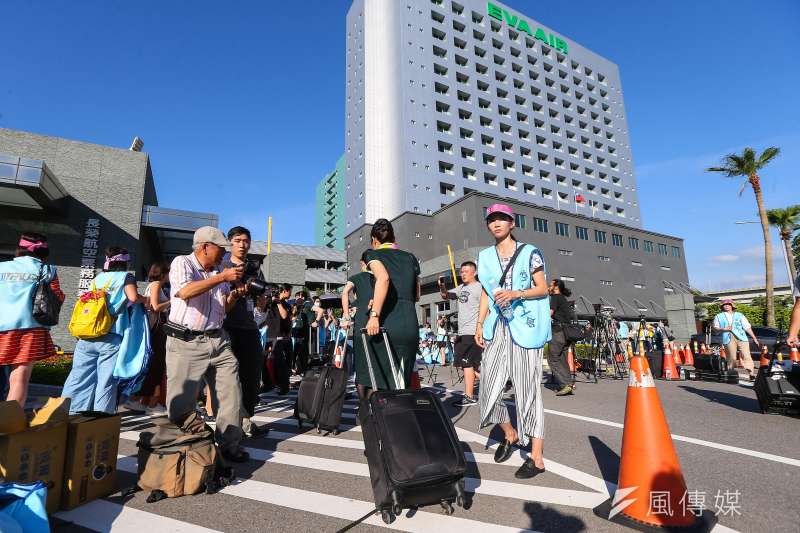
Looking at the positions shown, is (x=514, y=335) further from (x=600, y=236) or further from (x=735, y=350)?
(x=600, y=236)

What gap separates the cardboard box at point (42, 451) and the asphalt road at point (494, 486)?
251mm

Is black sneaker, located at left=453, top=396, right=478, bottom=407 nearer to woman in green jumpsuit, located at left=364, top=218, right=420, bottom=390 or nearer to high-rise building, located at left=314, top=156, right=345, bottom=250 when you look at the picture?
woman in green jumpsuit, located at left=364, top=218, right=420, bottom=390

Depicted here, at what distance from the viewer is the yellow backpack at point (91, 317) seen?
405 centimetres

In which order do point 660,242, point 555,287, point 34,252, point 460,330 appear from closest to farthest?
point 34,252 → point 460,330 → point 555,287 → point 660,242

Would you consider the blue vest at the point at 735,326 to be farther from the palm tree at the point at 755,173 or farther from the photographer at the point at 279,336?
the palm tree at the point at 755,173

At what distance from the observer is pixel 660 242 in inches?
2098

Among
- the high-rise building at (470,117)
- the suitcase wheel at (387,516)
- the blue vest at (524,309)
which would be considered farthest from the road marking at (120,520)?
the high-rise building at (470,117)

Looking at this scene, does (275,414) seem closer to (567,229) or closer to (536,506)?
(536,506)

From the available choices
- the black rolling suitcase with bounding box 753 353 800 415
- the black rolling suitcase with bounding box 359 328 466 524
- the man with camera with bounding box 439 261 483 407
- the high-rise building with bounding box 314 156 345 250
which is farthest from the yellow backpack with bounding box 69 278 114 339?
the high-rise building with bounding box 314 156 345 250

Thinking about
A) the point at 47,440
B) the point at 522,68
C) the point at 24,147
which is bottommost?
the point at 47,440

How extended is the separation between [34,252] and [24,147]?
15.0 m

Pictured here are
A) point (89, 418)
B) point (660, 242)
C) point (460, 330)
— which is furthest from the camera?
point (660, 242)

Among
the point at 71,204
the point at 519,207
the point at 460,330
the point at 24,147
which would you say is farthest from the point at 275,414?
the point at 519,207

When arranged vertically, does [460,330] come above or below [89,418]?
above
